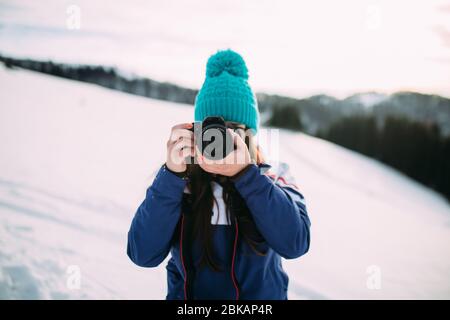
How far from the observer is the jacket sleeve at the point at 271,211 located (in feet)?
2.82

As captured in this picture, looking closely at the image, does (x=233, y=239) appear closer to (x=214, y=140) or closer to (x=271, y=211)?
(x=271, y=211)

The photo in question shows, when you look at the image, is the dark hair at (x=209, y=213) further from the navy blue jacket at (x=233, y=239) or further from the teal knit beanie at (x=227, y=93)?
the teal knit beanie at (x=227, y=93)

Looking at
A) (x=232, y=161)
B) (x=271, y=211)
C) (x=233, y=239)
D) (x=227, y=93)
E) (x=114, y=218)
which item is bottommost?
(x=114, y=218)

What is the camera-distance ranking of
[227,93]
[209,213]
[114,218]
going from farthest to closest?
[114,218], [227,93], [209,213]

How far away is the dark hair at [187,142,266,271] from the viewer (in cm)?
93

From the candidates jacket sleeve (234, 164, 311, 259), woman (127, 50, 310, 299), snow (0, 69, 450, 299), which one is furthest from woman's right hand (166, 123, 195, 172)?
snow (0, 69, 450, 299)

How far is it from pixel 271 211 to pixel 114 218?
10.2 feet

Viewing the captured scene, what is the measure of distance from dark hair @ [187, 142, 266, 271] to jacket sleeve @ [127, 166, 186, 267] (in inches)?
3.2

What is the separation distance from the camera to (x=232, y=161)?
33.9 inches

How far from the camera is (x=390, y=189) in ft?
37.5

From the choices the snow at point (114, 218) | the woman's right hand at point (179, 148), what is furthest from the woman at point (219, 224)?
the snow at point (114, 218)

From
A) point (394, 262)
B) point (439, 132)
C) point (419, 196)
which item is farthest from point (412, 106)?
point (394, 262)

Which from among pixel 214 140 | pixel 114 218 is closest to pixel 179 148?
pixel 214 140
